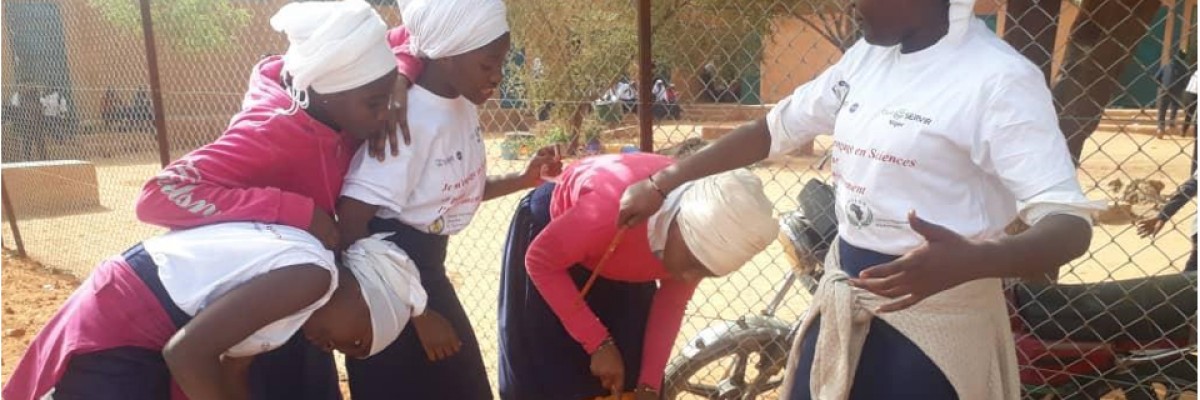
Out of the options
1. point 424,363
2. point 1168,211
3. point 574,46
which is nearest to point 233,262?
point 424,363

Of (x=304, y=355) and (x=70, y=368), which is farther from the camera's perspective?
(x=304, y=355)

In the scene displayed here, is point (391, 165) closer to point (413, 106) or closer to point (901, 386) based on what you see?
point (413, 106)

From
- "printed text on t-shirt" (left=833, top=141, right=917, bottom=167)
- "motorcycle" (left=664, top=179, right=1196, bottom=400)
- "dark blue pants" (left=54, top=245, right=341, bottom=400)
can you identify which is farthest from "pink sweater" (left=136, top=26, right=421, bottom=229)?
"motorcycle" (left=664, top=179, right=1196, bottom=400)

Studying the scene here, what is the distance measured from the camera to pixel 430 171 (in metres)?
2.24

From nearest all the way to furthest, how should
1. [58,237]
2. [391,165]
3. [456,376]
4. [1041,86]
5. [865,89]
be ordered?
[1041,86], [865,89], [391,165], [456,376], [58,237]

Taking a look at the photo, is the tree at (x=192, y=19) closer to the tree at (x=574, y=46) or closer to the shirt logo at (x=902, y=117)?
the tree at (x=574, y=46)

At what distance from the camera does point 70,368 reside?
5.80 ft

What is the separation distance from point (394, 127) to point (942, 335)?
48.8 inches

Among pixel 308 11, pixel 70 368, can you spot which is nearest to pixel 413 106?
pixel 308 11

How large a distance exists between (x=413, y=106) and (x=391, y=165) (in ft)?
0.57

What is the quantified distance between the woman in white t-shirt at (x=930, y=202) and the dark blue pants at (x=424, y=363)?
876mm

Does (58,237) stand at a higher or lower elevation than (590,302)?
lower

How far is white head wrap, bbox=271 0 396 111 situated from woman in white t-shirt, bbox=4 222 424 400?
0.36 metres

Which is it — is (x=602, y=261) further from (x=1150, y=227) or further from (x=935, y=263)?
(x=1150, y=227)
